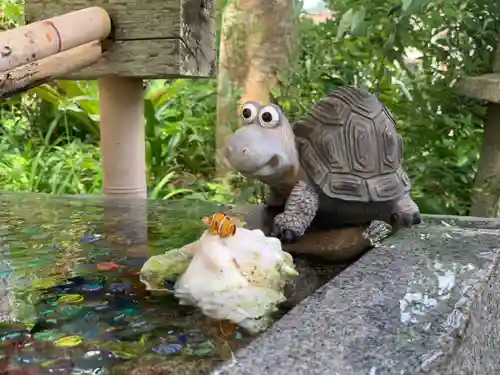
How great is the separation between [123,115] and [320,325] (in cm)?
115

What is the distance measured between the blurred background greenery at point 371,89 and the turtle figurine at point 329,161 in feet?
2.30

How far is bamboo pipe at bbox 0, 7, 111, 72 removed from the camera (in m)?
0.83

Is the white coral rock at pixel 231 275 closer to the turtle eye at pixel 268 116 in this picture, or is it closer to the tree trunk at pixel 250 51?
the turtle eye at pixel 268 116

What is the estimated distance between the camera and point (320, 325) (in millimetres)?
635

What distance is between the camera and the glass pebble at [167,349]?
64 centimetres

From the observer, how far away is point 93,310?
2.49 feet

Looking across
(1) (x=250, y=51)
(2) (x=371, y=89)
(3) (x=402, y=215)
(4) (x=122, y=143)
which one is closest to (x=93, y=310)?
(3) (x=402, y=215)

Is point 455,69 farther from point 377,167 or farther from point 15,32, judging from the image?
point 15,32

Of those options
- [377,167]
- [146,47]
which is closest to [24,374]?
[377,167]

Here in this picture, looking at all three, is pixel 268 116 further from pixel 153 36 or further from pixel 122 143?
pixel 122 143

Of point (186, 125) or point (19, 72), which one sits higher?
point (19, 72)

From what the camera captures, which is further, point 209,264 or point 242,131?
point 242,131

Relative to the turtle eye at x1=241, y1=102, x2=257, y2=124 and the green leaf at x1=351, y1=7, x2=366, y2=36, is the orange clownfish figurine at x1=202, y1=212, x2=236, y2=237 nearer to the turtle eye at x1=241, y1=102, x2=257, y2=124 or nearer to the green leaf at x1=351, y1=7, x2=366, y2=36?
the turtle eye at x1=241, y1=102, x2=257, y2=124

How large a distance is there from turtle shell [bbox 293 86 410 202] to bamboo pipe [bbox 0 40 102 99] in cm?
41
